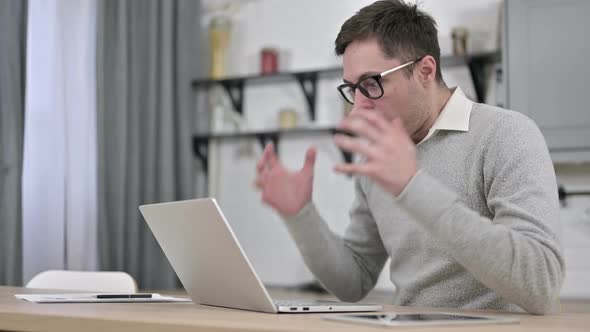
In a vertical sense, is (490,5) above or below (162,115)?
above

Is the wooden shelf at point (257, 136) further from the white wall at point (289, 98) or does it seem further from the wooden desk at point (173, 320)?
the wooden desk at point (173, 320)

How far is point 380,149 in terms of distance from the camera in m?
0.98

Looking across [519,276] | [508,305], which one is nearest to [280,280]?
[508,305]

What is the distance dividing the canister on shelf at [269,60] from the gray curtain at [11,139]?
3.87 feet

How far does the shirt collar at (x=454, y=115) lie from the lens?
1531 millimetres

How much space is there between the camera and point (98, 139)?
9.69 feet

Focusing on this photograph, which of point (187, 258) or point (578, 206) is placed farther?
point (578, 206)

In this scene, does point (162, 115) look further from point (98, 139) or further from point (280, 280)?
point (280, 280)

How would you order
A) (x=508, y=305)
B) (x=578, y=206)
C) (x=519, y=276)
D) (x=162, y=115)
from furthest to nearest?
(x=162, y=115) → (x=578, y=206) → (x=508, y=305) → (x=519, y=276)

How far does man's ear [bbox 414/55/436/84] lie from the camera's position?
1539mm

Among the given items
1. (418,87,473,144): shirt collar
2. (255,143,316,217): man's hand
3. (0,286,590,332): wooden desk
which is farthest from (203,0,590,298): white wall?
(0,286,590,332): wooden desk

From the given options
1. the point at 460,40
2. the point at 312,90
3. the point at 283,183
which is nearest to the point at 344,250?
the point at 283,183

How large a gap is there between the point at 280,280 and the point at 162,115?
95 centimetres

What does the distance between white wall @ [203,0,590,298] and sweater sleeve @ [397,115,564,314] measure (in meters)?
1.93
